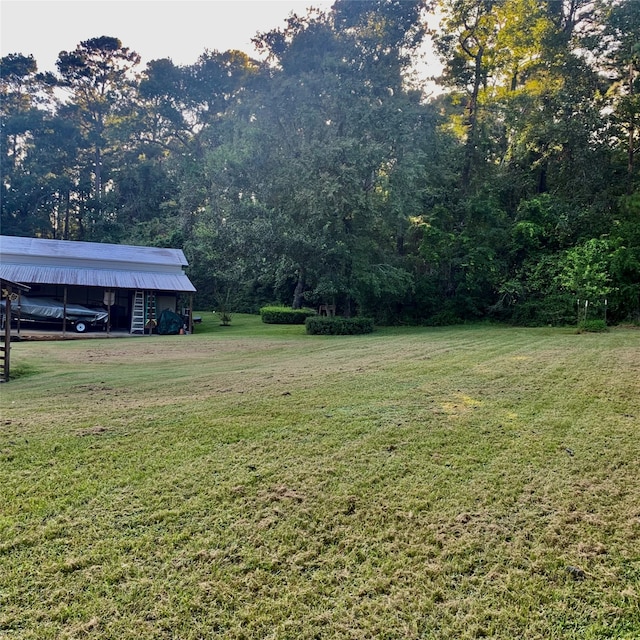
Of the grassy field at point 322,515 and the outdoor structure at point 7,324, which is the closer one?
the grassy field at point 322,515

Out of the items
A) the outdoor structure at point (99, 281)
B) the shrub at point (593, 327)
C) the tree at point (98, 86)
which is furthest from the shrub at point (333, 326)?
the tree at point (98, 86)

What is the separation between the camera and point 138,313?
667 inches

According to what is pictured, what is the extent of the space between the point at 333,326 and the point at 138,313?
786 cm

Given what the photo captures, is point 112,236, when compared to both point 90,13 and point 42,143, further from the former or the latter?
point 90,13

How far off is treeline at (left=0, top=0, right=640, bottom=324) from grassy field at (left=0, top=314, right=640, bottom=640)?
33.8 ft

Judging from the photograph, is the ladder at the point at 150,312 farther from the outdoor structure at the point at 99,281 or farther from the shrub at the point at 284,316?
the shrub at the point at 284,316

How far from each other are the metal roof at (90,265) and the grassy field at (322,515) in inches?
495

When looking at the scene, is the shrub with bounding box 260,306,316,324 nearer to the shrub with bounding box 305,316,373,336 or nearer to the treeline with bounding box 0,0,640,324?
the treeline with bounding box 0,0,640,324

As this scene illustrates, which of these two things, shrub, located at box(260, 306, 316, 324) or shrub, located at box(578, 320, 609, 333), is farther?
shrub, located at box(260, 306, 316, 324)

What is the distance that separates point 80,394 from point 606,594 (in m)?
5.42

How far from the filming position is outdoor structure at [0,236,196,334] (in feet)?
52.9

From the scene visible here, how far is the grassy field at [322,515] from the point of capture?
181 centimetres

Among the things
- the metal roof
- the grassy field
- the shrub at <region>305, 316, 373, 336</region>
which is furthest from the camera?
the metal roof

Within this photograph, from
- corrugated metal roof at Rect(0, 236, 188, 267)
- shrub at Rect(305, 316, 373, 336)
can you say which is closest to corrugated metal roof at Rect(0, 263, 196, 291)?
corrugated metal roof at Rect(0, 236, 188, 267)
